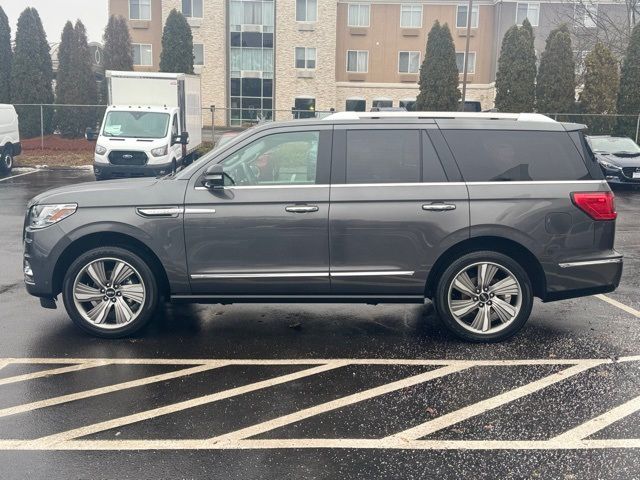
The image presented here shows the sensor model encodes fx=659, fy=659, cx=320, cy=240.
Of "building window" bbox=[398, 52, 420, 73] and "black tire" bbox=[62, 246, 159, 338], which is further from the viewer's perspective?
"building window" bbox=[398, 52, 420, 73]

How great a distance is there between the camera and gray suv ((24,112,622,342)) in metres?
5.64

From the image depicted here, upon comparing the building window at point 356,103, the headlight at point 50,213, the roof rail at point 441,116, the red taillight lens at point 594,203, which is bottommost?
the headlight at point 50,213

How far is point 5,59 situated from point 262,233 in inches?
1081

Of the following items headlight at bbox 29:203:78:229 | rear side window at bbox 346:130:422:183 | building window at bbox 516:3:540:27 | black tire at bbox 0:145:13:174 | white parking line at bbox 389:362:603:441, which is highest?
building window at bbox 516:3:540:27

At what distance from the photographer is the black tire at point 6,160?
19.4 m

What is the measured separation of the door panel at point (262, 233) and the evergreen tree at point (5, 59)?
26.8 metres

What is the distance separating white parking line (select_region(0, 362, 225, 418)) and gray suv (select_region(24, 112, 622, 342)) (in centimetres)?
85

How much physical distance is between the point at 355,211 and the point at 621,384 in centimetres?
245

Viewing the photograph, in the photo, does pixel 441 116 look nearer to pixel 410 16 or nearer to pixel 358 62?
pixel 358 62

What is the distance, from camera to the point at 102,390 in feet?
15.5

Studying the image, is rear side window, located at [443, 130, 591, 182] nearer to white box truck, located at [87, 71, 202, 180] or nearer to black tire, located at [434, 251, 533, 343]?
black tire, located at [434, 251, 533, 343]

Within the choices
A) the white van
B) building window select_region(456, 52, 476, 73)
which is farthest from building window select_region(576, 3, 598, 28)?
the white van

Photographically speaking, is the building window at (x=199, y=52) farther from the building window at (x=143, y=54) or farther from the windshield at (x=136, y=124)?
the windshield at (x=136, y=124)

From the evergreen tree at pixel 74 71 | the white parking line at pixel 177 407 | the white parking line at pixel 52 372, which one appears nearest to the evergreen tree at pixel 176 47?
the evergreen tree at pixel 74 71
